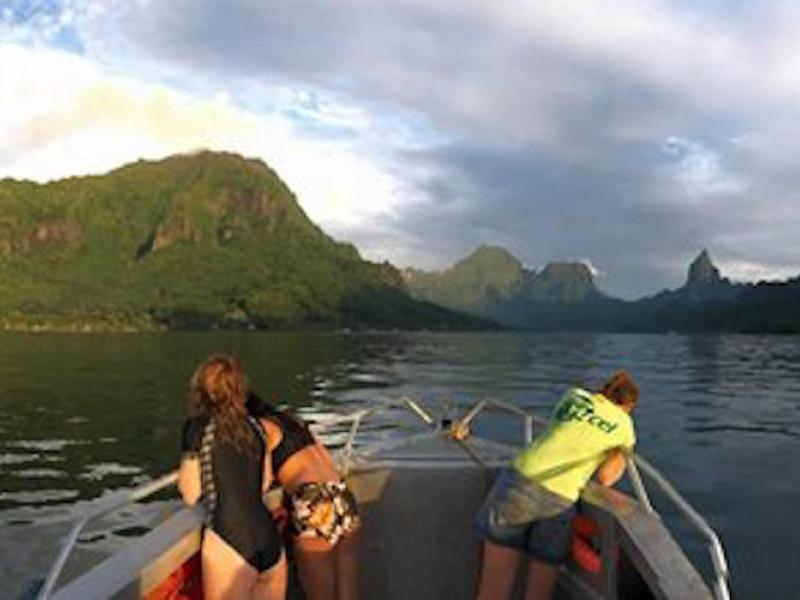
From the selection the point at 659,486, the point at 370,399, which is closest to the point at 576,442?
the point at 659,486

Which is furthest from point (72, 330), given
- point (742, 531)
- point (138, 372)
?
point (742, 531)

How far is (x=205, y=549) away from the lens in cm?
629

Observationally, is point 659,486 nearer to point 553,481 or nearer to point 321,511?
point 553,481

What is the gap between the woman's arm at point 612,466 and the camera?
6.75 m

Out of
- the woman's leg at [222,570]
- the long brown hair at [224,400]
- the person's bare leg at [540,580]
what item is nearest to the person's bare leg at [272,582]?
the woman's leg at [222,570]

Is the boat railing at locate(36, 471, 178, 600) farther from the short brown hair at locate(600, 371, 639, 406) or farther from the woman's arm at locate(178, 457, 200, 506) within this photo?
the short brown hair at locate(600, 371, 639, 406)

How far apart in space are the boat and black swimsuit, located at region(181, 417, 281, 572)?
42 centimetres

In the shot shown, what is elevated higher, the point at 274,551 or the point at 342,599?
the point at 274,551

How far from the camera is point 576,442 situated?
6.63 m

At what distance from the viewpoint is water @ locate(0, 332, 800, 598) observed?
666 inches

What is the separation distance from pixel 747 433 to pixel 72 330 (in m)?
164

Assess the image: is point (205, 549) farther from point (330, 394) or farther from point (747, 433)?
point (330, 394)

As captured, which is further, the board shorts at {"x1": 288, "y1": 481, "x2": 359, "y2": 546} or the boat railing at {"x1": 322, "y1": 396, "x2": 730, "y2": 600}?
the board shorts at {"x1": 288, "y1": 481, "x2": 359, "y2": 546}

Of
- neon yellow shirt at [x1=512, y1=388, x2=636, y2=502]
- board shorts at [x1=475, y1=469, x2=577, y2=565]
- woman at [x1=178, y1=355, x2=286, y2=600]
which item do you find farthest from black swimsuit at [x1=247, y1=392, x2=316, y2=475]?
neon yellow shirt at [x1=512, y1=388, x2=636, y2=502]
